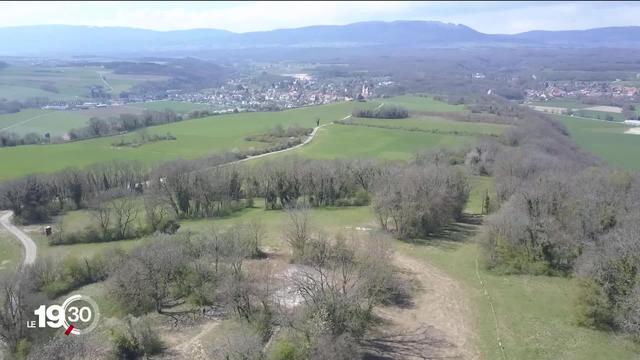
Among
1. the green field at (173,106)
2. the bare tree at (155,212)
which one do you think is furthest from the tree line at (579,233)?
the green field at (173,106)

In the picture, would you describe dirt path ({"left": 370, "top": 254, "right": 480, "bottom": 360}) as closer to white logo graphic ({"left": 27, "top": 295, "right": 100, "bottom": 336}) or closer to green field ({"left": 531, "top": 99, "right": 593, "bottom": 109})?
white logo graphic ({"left": 27, "top": 295, "right": 100, "bottom": 336})

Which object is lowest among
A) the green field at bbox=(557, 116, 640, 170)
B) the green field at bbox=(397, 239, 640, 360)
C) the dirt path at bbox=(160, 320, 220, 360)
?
the dirt path at bbox=(160, 320, 220, 360)

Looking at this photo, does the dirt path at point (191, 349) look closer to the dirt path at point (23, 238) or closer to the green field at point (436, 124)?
the dirt path at point (23, 238)

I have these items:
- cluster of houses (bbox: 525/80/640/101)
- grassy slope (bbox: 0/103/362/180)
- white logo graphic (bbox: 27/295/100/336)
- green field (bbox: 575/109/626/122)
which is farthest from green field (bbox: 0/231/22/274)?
cluster of houses (bbox: 525/80/640/101)

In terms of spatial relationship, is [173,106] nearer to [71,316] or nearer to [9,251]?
[9,251]

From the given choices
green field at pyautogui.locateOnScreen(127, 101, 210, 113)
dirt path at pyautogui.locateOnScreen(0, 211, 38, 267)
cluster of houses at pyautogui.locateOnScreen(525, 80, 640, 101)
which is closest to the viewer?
dirt path at pyautogui.locateOnScreen(0, 211, 38, 267)

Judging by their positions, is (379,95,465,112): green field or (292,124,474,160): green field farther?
(379,95,465,112): green field

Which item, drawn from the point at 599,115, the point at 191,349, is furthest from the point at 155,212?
the point at 599,115
